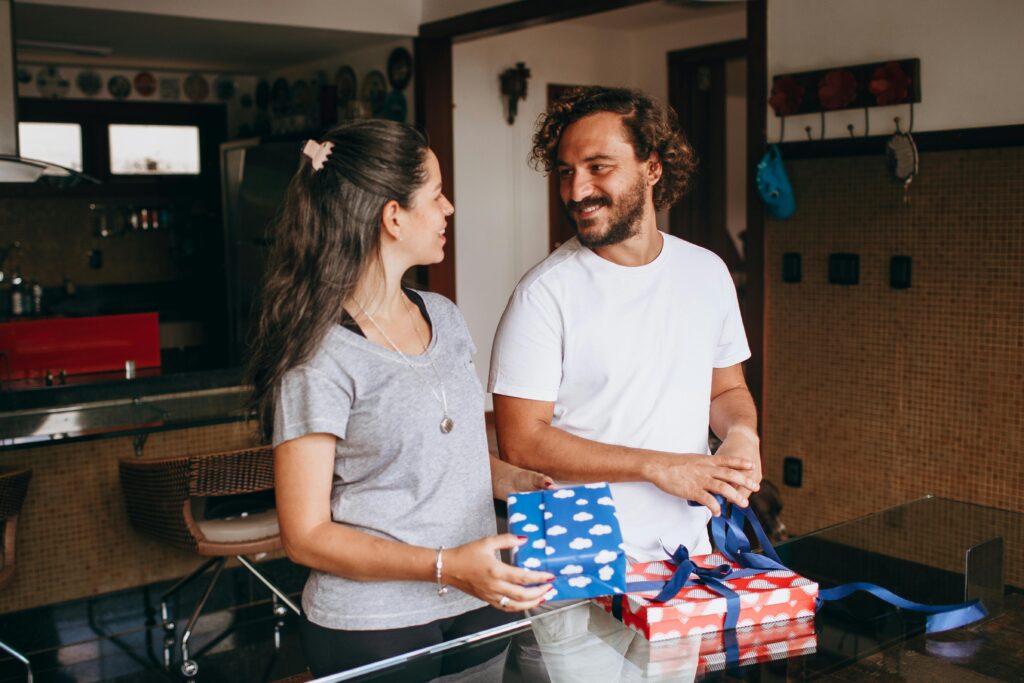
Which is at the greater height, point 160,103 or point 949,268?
point 160,103

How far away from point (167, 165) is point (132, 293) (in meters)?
1.06

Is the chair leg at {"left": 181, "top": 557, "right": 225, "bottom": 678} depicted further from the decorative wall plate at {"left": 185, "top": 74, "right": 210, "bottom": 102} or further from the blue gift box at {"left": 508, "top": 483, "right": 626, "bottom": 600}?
the decorative wall plate at {"left": 185, "top": 74, "right": 210, "bottom": 102}

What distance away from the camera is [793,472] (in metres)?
4.68

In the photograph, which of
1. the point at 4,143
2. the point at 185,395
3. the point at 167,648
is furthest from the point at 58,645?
the point at 4,143

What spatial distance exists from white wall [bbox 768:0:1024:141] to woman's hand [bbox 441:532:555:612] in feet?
10.1

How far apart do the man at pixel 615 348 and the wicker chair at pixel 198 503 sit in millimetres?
1944

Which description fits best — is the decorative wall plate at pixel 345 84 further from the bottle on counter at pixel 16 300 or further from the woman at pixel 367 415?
the woman at pixel 367 415

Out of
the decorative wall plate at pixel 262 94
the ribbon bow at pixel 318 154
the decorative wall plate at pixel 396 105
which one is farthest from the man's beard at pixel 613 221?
the decorative wall plate at pixel 262 94

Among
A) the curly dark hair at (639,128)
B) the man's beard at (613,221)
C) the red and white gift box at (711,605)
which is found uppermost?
the curly dark hair at (639,128)

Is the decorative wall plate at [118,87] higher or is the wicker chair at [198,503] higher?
the decorative wall plate at [118,87]

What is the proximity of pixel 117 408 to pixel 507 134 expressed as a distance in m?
3.76

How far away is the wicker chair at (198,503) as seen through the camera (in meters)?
3.73

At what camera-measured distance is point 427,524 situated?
1.60 m

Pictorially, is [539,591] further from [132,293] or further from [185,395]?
[132,293]
